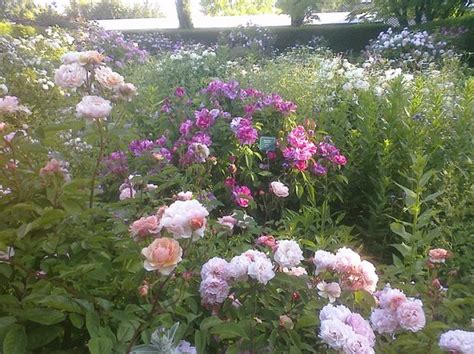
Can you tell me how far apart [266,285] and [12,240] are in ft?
2.25

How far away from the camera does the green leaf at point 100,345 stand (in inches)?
42.6

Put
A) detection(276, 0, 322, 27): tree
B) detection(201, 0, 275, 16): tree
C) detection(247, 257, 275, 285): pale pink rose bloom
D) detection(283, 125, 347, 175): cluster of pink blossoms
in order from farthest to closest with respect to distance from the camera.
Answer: detection(201, 0, 275, 16): tree → detection(276, 0, 322, 27): tree → detection(283, 125, 347, 175): cluster of pink blossoms → detection(247, 257, 275, 285): pale pink rose bloom

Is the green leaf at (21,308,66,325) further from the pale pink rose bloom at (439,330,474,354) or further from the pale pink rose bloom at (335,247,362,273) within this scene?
the pale pink rose bloom at (439,330,474,354)

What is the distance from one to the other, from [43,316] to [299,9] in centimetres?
2078

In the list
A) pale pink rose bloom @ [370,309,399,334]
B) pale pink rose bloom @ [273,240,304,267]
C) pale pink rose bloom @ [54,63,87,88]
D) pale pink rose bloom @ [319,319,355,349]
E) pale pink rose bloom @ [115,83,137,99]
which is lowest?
pale pink rose bloom @ [370,309,399,334]

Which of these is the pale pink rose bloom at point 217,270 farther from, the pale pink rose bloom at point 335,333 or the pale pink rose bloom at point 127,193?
the pale pink rose bloom at point 127,193

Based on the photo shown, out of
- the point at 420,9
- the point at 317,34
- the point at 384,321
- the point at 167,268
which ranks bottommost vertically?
the point at 317,34

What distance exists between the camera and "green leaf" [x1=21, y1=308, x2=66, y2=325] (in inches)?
46.6

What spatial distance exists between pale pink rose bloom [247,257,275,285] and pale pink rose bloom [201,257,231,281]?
0.23 feet

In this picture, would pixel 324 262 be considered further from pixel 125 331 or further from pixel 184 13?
pixel 184 13

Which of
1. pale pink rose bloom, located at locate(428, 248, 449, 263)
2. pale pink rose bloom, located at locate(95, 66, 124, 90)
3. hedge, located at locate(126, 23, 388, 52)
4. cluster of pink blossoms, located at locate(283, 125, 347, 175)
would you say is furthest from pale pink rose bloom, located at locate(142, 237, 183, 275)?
hedge, located at locate(126, 23, 388, 52)

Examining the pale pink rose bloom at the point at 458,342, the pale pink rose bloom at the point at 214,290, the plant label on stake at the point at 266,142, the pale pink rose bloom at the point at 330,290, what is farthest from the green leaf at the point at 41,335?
the plant label on stake at the point at 266,142

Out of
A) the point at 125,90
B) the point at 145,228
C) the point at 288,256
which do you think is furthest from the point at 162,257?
the point at 125,90

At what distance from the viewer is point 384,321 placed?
1.49 meters
